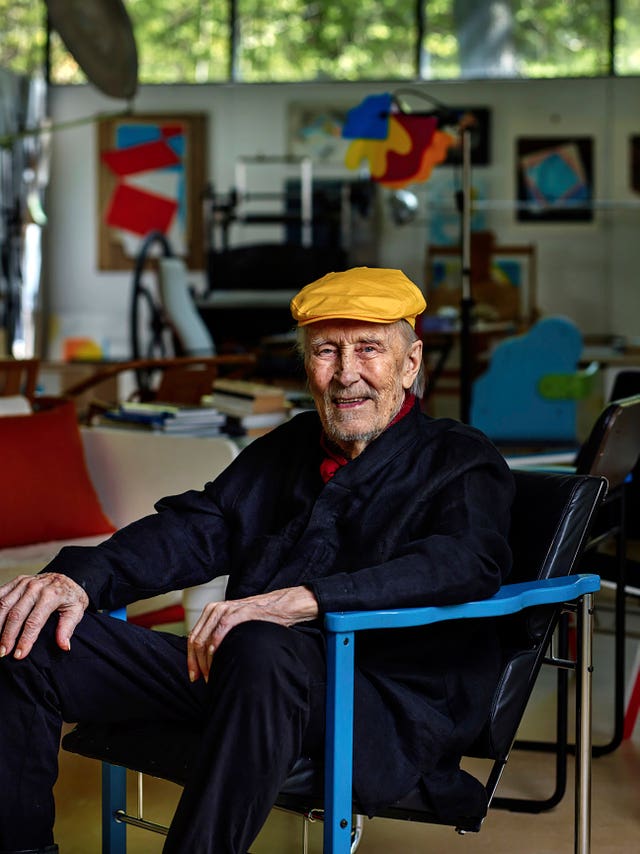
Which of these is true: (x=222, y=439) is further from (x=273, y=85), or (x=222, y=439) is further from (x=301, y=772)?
(x=273, y=85)

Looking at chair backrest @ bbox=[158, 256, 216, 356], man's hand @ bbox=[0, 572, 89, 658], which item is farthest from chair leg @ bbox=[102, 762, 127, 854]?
chair backrest @ bbox=[158, 256, 216, 356]

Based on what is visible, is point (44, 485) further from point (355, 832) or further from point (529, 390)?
point (529, 390)

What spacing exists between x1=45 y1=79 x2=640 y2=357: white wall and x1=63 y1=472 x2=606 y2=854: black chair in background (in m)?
8.13

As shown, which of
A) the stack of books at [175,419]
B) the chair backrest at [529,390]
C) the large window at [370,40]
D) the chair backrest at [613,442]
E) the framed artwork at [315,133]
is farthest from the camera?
the framed artwork at [315,133]

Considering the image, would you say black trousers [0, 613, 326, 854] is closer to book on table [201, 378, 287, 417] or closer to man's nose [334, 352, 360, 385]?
man's nose [334, 352, 360, 385]

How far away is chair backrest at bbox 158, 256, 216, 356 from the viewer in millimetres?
6234

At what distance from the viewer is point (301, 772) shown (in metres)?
1.83

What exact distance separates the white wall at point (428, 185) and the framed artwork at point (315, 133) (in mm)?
67

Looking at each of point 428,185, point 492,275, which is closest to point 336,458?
point 492,275

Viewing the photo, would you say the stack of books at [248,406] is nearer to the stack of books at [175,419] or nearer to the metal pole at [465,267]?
the stack of books at [175,419]

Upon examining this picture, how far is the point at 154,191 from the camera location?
10664 millimetres

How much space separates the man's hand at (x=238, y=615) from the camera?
1.85 metres

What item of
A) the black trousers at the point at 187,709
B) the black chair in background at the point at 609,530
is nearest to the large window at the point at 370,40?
the black chair in background at the point at 609,530

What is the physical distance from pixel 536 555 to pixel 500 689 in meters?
0.25
